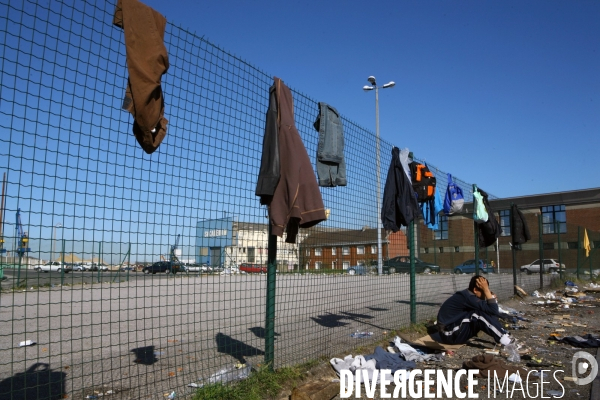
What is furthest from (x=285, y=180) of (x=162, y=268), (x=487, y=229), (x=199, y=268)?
(x=487, y=229)

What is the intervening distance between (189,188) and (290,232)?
3.91 ft

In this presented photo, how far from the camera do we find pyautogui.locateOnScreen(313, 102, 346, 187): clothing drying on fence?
5.39 metres

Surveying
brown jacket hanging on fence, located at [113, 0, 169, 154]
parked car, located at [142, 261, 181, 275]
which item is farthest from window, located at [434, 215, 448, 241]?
brown jacket hanging on fence, located at [113, 0, 169, 154]

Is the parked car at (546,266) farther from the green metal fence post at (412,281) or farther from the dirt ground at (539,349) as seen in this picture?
the green metal fence post at (412,281)

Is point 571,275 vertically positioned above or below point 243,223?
below

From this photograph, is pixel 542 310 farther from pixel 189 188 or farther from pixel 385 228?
pixel 189 188

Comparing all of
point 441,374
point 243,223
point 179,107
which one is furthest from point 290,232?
point 441,374

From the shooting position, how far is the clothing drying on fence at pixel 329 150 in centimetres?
539

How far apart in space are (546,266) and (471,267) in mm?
6019

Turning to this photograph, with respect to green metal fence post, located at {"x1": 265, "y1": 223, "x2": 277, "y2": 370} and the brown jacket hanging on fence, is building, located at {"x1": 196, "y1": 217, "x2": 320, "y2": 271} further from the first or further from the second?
the brown jacket hanging on fence

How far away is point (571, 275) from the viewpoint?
17625 millimetres

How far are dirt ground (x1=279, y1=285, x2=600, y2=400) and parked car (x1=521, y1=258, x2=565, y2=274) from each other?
10.3ft

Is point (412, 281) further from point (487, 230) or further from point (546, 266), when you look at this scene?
point (546, 266)

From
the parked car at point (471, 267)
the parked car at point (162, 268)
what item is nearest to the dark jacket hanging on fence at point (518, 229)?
the parked car at point (471, 267)
